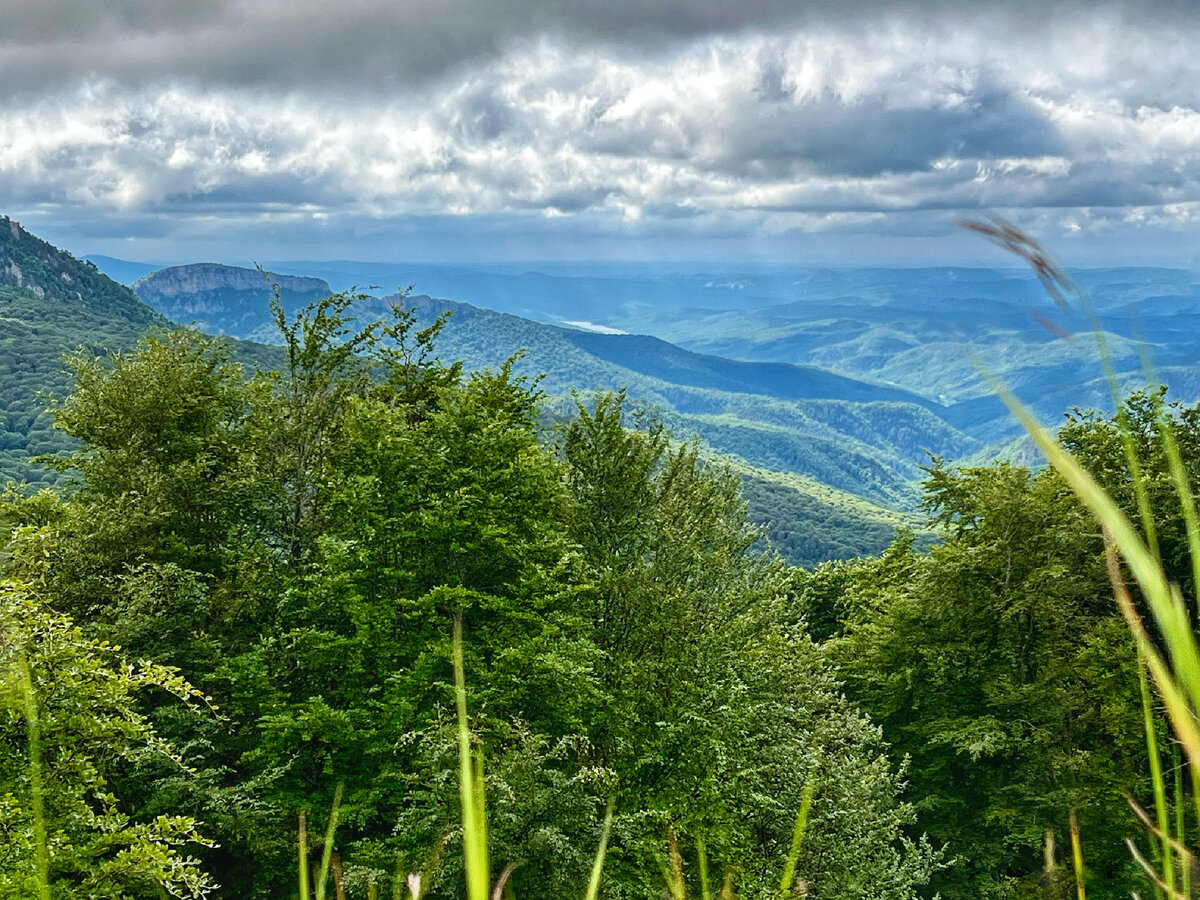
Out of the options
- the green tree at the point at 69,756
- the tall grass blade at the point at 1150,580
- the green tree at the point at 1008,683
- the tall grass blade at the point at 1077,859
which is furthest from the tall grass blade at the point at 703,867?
the green tree at the point at 1008,683

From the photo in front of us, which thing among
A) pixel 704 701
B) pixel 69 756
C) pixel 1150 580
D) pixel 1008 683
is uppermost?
pixel 1150 580

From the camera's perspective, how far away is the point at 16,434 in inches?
6220

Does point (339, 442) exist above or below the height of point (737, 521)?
above

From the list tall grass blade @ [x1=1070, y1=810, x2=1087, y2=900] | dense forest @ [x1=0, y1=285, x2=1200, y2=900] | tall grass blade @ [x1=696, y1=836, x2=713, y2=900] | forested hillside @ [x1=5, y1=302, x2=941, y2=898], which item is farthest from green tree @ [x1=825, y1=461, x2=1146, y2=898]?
tall grass blade @ [x1=696, y1=836, x2=713, y2=900]

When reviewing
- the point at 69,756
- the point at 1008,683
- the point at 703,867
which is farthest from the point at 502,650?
the point at 703,867

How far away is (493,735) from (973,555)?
16.1 meters

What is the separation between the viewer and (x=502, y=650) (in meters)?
18.0

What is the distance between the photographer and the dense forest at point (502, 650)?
13727 mm

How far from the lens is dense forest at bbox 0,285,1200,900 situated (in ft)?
45.0

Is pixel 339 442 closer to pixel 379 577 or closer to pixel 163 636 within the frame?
pixel 379 577

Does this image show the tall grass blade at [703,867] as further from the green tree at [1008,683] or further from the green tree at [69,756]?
the green tree at [1008,683]

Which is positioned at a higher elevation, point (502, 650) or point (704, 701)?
point (502, 650)

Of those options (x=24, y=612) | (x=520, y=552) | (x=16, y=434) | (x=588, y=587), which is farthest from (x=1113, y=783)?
(x=16, y=434)

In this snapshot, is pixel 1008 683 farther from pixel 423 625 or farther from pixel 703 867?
pixel 703 867
